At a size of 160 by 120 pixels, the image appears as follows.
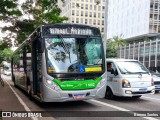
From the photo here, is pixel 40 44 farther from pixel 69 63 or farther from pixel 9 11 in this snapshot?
pixel 9 11

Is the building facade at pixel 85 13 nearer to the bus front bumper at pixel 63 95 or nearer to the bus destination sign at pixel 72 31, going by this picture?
the bus destination sign at pixel 72 31

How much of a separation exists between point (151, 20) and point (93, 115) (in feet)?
211

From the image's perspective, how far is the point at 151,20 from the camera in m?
70.9

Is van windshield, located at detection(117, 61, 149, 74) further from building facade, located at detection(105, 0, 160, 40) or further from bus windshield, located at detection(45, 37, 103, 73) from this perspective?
building facade, located at detection(105, 0, 160, 40)

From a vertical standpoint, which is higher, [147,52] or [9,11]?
[9,11]

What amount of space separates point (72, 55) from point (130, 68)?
151 inches

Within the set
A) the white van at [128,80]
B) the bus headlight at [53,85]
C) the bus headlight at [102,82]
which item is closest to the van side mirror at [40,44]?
the bus headlight at [53,85]

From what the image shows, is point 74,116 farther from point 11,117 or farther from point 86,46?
point 86,46

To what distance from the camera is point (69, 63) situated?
35.2 feet

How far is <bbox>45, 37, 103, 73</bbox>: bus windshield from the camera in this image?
10.7m

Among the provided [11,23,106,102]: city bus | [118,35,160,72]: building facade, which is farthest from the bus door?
[118,35,160,72]: building facade

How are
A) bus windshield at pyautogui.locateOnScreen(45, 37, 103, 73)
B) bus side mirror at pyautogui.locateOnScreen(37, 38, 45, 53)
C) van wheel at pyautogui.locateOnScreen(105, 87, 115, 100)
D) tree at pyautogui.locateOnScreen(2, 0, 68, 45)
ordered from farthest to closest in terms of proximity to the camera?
1. tree at pyautogui.locateOnScreen(2, 0, 68, 45)
2. van wheel at pyautogui.locateOnScreen(105, 87, 115, 100)
3. bus side mirror at pyautogui.locateOnScreen(37, 38, 45, 53)
4. bus windshield at pyautogui.locateOnScreen(45, 37, 103, 73)

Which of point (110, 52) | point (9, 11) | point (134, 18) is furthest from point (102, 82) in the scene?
point (134, 18)

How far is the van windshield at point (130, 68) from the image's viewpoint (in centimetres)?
1342
